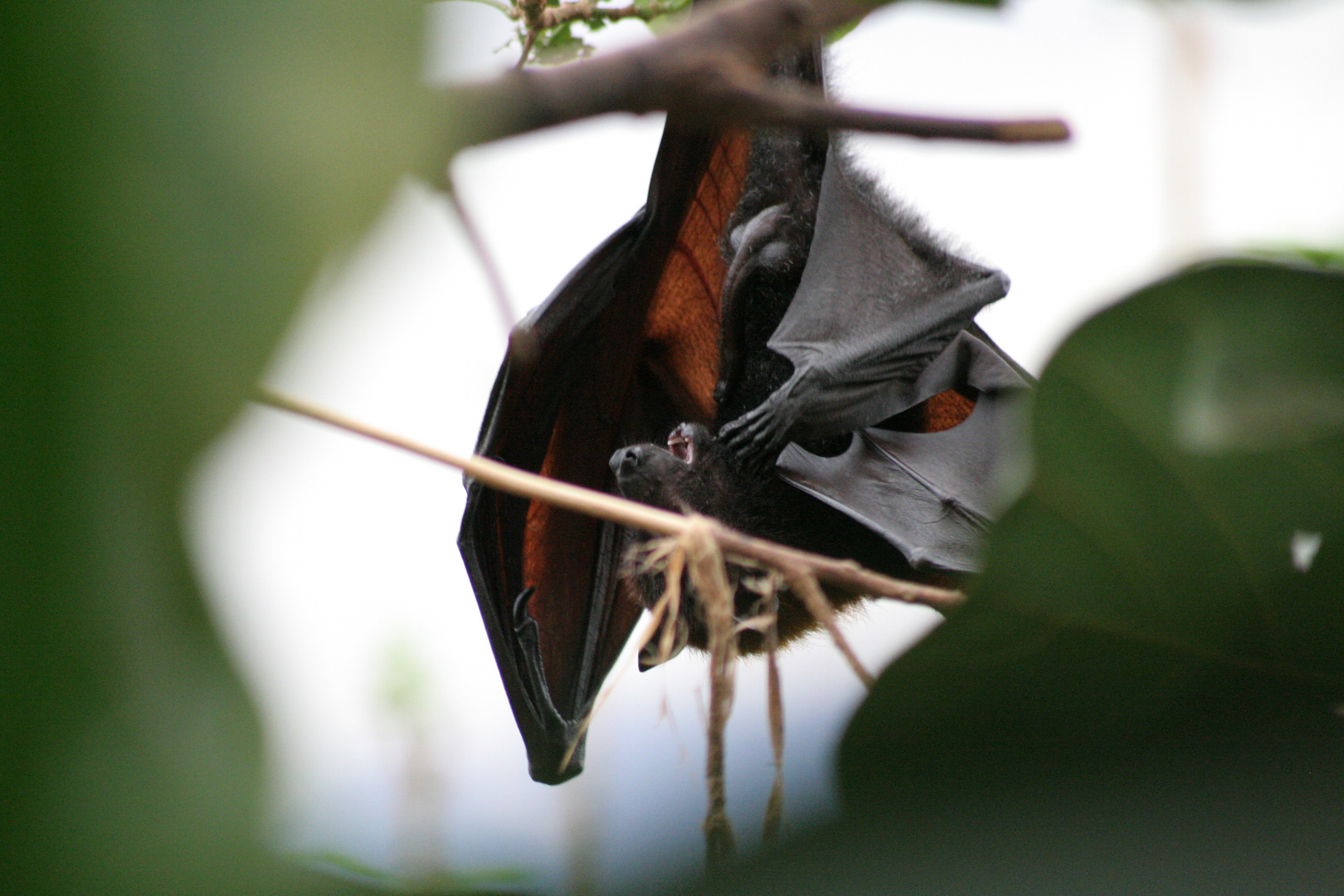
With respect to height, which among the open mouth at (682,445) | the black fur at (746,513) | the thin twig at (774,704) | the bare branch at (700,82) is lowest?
the black fur at (746,513)

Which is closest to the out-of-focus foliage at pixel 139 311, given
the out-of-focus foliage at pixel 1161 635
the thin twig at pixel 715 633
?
the out-of-focus foliage at pixel 1161 635

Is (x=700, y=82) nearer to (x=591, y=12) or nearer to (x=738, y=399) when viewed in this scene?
(x=591, y=12)

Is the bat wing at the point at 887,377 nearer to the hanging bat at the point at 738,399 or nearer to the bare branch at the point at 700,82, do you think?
the hanging bat at the point at 738,399

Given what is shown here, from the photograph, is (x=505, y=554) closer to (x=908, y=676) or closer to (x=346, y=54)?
(x=908, y=676)

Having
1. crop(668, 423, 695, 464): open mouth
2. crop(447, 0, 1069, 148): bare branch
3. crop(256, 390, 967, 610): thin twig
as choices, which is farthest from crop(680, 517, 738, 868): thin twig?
crop(668, 423, 695, 464): open mouth

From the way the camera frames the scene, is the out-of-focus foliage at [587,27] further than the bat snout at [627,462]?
No

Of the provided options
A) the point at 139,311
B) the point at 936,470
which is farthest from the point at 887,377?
the point at 139,311

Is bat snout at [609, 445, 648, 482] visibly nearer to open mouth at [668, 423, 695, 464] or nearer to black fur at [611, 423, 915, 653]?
black fur at [611, 423, 915, 653]
